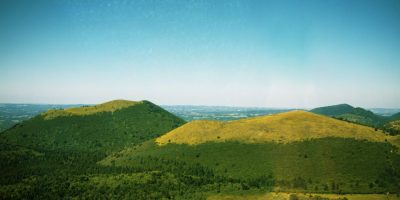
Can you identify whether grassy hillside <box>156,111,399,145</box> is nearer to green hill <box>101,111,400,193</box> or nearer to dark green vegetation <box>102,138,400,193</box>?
green hill <box>101,111,400,193</box>

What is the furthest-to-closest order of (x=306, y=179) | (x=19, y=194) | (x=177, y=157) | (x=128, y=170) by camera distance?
(x=177, y=157) < (x=128, y=170) < (x=306, y=179) < (x=19, y=194)

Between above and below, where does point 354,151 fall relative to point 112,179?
above

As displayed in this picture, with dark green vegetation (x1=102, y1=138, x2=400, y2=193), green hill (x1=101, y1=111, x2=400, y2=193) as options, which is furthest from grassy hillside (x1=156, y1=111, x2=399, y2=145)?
dark green vegetation (x1=102, y1=138, x2=400, y2=193)

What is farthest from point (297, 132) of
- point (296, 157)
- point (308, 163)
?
point (308, 163)

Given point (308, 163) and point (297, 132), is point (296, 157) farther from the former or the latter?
point (297, 132)

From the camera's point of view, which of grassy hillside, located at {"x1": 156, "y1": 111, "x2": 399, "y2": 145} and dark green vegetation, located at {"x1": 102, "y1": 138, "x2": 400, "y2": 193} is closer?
dark green vegetation, located at {"x1": 102, "y1": 138, "x2": 400, "y2": 193}

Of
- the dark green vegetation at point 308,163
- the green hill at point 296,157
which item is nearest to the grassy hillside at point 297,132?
the green hill at point 296,157

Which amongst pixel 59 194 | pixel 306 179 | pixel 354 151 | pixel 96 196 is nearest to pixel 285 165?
pixel 306 179

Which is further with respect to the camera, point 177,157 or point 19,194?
point 177,157

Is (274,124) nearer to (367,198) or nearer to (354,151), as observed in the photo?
(354,151)
